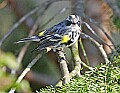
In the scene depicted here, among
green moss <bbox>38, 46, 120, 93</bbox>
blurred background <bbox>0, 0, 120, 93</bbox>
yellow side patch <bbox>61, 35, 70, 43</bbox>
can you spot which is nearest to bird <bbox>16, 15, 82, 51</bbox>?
yellow side patch <bbox>61, 35, 70, 43</bbox>

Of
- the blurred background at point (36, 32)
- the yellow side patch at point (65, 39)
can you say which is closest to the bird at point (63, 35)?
the yellow side patch at point (65, 39)

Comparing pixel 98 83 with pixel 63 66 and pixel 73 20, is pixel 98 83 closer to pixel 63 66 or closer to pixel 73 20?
pixel 63 66

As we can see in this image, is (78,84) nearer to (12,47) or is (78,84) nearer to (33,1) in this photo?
(12,47)

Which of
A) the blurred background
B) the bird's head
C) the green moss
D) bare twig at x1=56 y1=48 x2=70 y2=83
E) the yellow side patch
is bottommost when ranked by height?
the green moss

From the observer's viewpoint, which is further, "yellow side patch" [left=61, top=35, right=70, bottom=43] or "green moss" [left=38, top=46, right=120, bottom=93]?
"yellow side patch" [left=61, top=35, right=70, bottom=43]

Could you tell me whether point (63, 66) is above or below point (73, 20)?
below

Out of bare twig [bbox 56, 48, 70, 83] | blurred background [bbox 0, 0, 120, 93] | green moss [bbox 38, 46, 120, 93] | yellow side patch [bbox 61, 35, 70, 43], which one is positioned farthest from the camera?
blurred background [bbox 0, 0, 120, 93]

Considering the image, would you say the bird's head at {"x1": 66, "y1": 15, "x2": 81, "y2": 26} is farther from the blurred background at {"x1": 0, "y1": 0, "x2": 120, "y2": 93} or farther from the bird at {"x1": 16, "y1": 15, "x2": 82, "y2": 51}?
the blurred background at {"x1": 0, "y1": 0, "x2": 120, "y2": 93}

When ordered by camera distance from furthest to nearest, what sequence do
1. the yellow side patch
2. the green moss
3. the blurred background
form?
the blurred background, the yellow side patch, the green moss

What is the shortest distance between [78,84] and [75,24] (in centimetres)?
48

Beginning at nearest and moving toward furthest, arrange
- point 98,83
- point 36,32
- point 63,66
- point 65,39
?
1. point 98,83
2. point 63,66
3. point 65,39
4. point 36,32

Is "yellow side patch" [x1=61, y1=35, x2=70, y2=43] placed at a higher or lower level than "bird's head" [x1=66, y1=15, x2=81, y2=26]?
lower

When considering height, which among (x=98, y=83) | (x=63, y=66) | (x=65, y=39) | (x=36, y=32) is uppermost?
(x=36, y=32)

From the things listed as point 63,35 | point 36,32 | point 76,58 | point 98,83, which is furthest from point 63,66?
point 36,32
